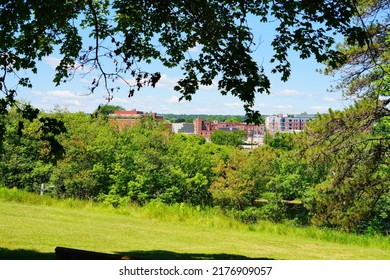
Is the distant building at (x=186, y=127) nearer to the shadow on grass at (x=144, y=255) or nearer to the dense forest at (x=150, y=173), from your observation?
the dense forest at (x=150, y=173)

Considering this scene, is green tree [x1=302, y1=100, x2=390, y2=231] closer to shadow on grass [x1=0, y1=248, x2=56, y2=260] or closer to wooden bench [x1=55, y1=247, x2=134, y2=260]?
shadow on grass [x1=0, y1=248, x2=56, y2=260]

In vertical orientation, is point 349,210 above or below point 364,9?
below

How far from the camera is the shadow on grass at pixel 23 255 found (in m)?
7.05

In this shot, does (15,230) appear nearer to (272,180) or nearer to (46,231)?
(46,231)

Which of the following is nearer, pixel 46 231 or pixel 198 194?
pixel 46 231

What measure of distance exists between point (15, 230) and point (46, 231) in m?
0.61

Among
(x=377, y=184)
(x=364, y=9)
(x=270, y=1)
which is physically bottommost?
(x=377, y=184)

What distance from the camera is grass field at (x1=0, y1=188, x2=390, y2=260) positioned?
8.65m

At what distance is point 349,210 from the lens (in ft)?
47.5

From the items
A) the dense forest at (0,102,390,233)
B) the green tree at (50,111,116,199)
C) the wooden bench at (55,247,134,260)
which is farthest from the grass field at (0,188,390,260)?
the dense forest at (0,102,390,233)

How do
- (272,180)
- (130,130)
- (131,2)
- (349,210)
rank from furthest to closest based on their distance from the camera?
(130,130)
(272,180)
(349,210)
(131,2)

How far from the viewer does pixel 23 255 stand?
7.32m

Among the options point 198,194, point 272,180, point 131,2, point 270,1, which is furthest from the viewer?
point 198,194

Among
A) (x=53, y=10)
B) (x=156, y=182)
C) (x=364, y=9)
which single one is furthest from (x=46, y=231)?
(x=156, y=182)
